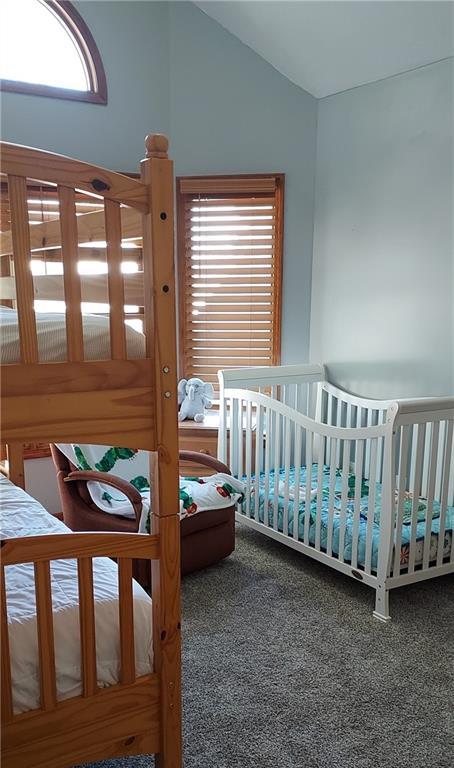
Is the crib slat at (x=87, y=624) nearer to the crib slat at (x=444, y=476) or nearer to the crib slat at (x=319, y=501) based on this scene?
the crib slat at (x=319, y=501)

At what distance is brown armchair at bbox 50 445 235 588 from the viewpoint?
2.27m

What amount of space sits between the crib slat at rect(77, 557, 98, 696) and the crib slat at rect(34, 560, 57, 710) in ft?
0.21

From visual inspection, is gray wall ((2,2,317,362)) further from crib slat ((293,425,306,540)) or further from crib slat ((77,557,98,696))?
crib slat ((77,557,98,696))

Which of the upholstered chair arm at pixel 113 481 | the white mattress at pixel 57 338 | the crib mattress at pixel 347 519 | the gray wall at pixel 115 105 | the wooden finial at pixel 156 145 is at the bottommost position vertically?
the crib mattress at pixel 347 519

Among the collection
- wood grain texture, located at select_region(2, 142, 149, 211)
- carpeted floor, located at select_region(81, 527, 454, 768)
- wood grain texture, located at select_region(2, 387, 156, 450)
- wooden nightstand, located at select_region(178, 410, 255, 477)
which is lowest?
carpeted floor, located at select_region(81, 527, 454, 768)

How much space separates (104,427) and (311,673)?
1214 mm

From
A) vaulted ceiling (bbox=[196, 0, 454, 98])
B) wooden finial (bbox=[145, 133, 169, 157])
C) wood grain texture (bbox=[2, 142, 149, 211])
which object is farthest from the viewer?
vaulted ceiling (bbox=[196, 0, 454, 98])

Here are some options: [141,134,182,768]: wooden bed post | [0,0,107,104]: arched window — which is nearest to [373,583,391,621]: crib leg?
[141,134,182,768]: wooden bed post

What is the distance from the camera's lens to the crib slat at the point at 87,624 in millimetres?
1233

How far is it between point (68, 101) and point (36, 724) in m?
2.93

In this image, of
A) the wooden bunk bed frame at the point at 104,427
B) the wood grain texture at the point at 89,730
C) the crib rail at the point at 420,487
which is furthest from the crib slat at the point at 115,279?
the crib rail at the point at 420,487

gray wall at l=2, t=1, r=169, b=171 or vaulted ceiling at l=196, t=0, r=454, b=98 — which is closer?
vaulted ceiling at l=196, t=0, r=454, b=98

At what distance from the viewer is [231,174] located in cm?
335

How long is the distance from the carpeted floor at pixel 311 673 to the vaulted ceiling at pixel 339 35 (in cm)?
239
